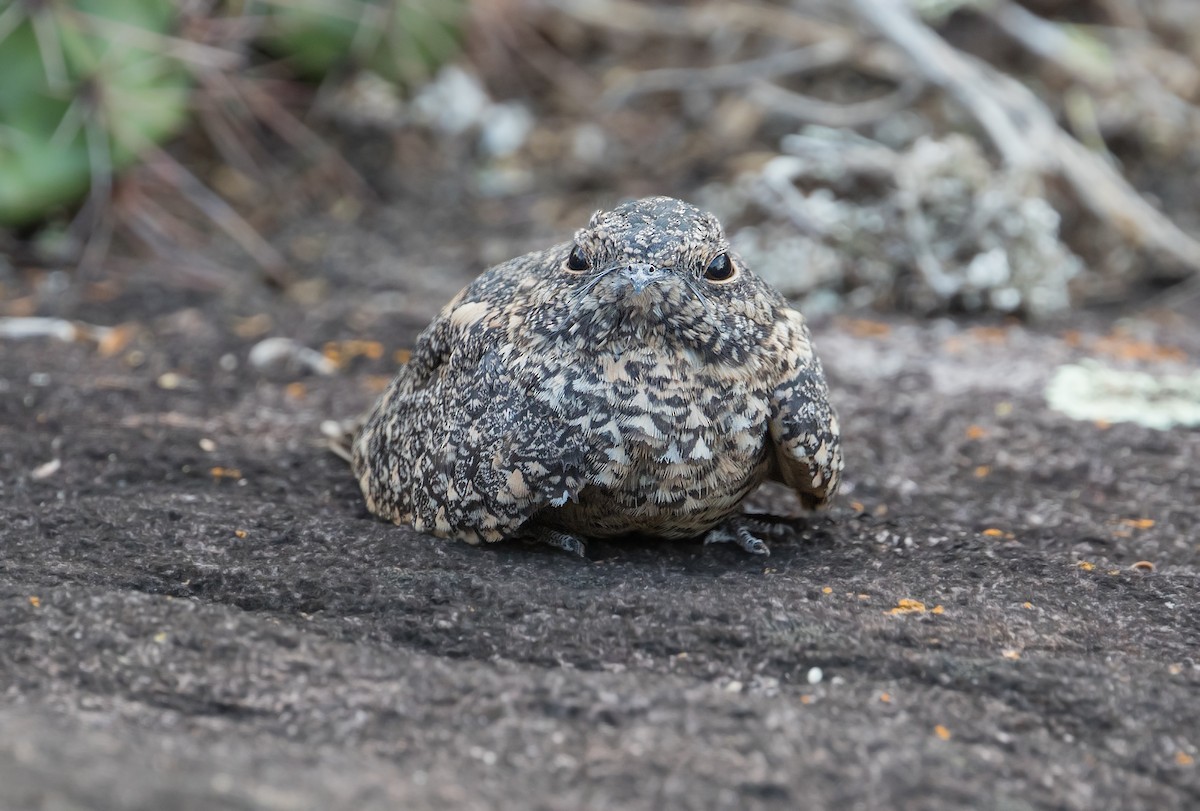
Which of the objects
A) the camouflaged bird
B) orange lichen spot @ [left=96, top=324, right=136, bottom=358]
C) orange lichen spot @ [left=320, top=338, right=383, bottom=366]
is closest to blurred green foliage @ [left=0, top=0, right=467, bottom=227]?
orange lichen spot @ [left=96, top=324, right=136, bottom=358]

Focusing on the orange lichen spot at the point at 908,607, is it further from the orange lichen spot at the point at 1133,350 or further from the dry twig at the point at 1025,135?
the dry twig at the point at 1025,135

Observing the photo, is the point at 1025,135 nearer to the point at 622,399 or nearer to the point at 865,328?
the point at 865,328

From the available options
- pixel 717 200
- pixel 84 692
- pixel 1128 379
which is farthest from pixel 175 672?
pixel 717 200

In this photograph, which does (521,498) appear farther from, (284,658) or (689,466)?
(284,658)

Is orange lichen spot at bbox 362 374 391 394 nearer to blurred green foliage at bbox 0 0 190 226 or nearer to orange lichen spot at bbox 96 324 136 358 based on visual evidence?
orange lichen spot at bbox 96 324 136 358

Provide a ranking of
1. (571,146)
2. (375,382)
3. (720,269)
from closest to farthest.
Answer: (720,269) < (375,382) < (571,146)

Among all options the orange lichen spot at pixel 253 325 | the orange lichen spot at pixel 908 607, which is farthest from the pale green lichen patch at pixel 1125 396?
the orange lichen spot at pixel 253 325

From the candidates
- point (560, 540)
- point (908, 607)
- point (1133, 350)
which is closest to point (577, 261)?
point (560, 540)
